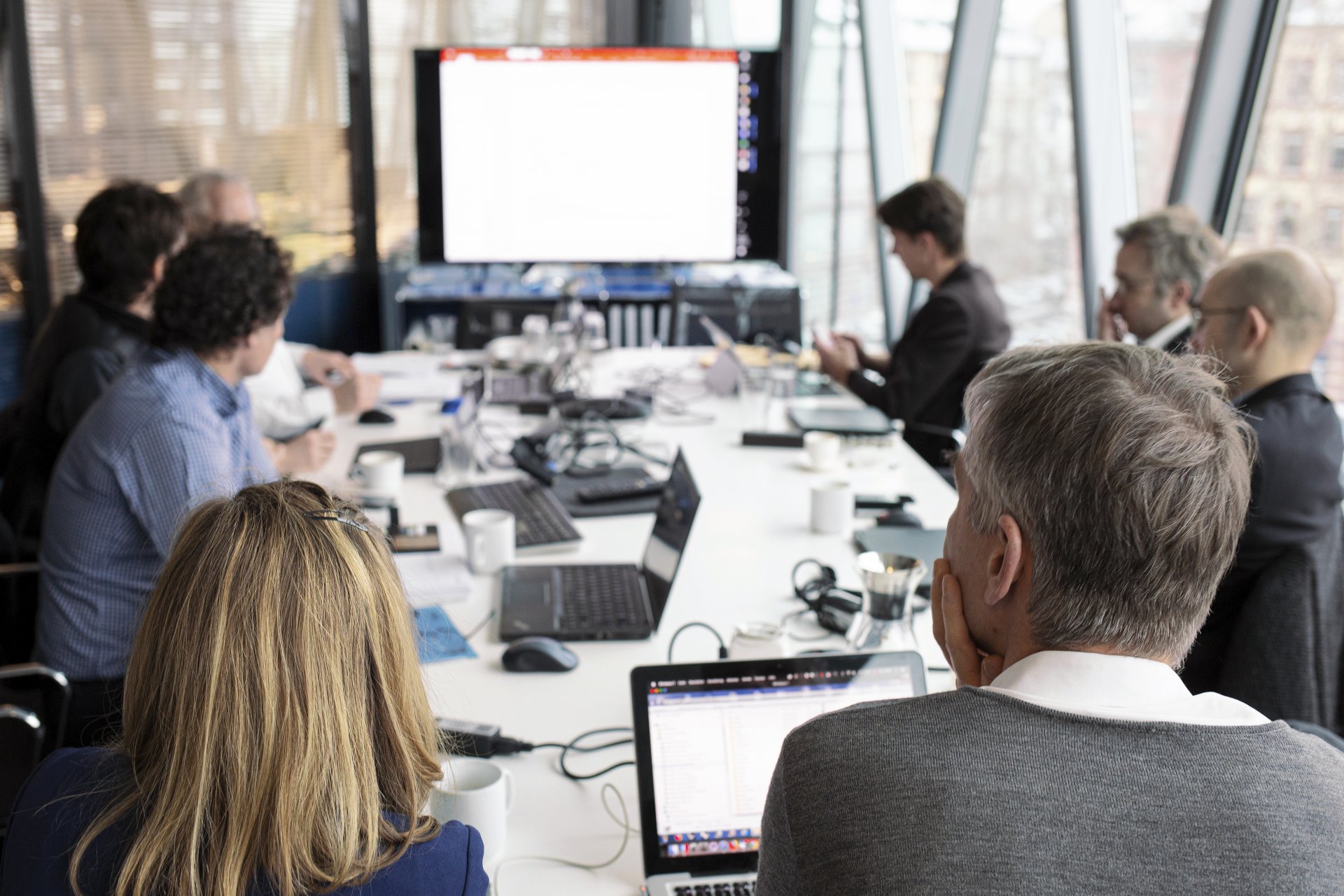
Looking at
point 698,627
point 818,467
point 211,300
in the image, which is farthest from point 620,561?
point 211,300

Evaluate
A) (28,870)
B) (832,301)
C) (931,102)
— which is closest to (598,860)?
(28,870)

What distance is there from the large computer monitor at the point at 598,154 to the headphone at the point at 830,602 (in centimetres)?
323

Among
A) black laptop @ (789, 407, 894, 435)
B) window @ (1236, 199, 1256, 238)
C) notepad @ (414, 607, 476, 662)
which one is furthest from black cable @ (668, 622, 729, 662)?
window @ (1236, 199, 1256, 238)

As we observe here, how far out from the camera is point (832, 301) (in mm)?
6945

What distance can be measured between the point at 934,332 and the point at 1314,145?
1.20 m

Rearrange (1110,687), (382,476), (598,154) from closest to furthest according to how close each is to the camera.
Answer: (1110,687) < (382,476) < (598,154)

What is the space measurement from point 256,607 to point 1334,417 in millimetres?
1986

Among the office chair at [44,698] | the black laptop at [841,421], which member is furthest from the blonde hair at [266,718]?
the black laptop at [841,421]

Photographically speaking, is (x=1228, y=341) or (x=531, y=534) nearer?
(x=1228, y=341)

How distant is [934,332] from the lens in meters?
3.77

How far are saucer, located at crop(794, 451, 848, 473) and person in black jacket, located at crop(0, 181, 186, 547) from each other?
1.62m

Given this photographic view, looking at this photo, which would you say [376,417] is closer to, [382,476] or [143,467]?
[382,476]

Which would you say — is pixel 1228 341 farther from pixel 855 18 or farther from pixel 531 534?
pixel 855 18

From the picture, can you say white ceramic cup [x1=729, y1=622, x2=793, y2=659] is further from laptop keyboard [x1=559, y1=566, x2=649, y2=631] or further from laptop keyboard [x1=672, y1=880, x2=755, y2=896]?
laptop keyboard [x1=672, y1=880, x2=755, y2=896]
